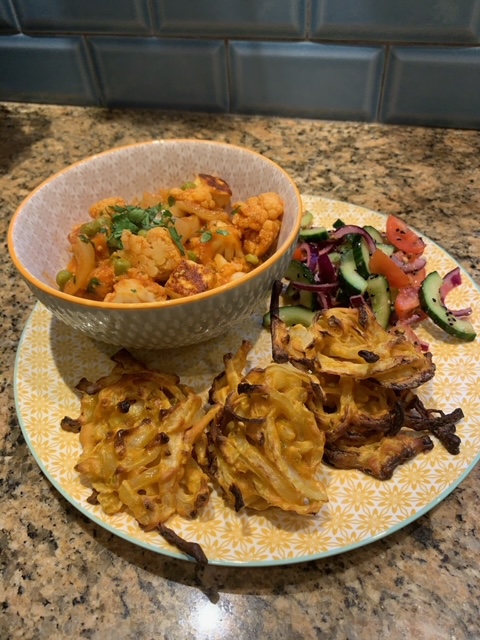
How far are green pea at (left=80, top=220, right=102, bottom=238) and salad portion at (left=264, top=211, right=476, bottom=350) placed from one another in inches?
18.7

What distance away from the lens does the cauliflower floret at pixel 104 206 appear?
141cm

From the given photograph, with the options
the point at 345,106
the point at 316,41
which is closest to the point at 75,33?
the point at 316,41

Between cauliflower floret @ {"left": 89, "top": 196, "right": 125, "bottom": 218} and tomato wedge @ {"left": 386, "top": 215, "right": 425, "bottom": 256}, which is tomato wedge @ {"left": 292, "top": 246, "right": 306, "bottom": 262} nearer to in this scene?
tomato wedge @ {"left": 386, "top": 215, "right": 425, "bottom": 256}

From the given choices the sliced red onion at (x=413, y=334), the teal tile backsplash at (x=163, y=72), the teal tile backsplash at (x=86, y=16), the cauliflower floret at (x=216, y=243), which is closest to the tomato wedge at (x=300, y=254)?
the cauliflower floret at (x=216, y=243)

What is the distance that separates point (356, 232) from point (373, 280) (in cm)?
19

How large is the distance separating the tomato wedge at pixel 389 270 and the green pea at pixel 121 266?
637mm

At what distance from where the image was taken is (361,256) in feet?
4.73

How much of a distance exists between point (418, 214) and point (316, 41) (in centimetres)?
77

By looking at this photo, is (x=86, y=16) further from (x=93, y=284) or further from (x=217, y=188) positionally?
(x=93, y=284)

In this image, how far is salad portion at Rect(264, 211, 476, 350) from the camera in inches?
53.5

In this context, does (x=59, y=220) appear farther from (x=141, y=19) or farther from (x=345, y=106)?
(x=345, y=106)

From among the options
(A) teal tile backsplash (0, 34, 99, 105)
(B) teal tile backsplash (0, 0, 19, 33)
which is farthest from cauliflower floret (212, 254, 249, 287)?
(B) teal tile backsplash (0, 0, 19, 33)

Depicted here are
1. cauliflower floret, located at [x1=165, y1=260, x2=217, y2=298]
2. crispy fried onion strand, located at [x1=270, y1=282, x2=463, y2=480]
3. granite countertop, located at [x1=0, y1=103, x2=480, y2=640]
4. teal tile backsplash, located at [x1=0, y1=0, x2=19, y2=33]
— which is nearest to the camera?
granite countertop, located at [x1=0, y1=103, x2=480, y2=640]

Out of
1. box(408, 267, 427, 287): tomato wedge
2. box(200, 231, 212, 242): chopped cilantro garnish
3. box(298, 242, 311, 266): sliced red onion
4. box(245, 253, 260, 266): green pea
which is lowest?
box(408, 267, 427, 287): tomato wedge
